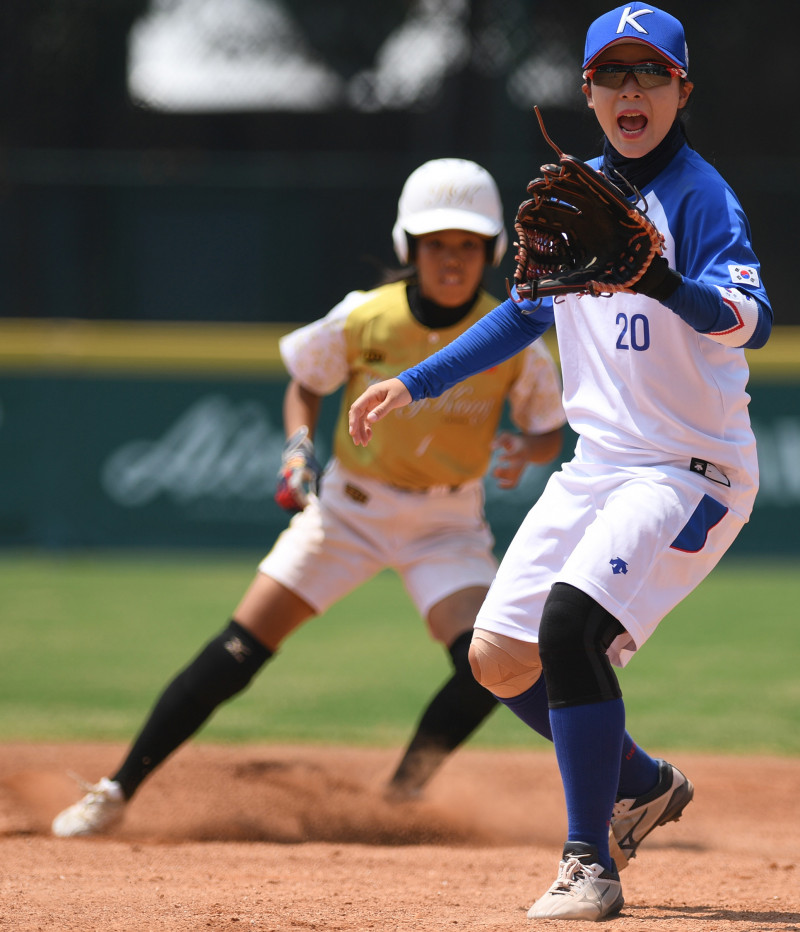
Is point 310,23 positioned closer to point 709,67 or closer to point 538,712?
point 709,67

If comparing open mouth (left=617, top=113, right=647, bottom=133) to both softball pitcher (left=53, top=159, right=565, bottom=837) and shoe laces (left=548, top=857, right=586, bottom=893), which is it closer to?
softball pitcher (left=53, top=159, right=565, bottom=837)

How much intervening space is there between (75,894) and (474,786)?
195 cm

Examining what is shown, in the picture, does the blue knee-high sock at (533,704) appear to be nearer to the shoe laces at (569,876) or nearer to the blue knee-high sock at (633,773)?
the blue knee-high sock at (633,773)

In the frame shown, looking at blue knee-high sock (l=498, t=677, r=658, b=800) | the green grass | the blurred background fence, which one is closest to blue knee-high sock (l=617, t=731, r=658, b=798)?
blue knee-high sock (l=498, t=677, r=658, b=800)

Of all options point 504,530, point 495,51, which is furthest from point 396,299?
point 495,51

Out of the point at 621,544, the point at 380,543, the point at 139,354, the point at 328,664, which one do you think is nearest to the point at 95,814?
the point at 380,543

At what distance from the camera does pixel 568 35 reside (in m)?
13.3

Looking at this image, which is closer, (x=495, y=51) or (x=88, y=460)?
(x=88, y=460)

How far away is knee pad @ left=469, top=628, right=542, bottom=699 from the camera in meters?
3.03

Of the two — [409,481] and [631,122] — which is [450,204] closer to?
[409,481]

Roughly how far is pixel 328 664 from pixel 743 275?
4.76 metres

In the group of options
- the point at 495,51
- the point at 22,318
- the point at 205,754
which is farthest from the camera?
the point at 495,51

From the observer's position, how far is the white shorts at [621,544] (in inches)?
108

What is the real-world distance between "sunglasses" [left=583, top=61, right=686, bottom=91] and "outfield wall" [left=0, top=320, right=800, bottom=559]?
7725 millimetres
